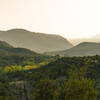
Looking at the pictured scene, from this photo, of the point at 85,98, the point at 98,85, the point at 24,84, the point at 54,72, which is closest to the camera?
the point at 85,98

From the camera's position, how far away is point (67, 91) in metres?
30.6

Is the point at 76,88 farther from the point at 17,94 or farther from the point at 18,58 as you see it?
the point at 18,58

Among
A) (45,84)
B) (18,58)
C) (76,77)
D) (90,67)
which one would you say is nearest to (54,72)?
(90,67)

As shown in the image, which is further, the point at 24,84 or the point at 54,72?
the point at 54,72

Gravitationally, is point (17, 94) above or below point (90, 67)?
below

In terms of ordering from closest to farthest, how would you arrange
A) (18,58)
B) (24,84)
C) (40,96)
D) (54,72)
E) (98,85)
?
1. (40,96)
2. (98,85)
3. (24,84)
4. (54,72)
5. (18,58)

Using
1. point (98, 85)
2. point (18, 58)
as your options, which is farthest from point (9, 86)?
point (18, 58)

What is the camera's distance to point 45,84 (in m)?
36.3

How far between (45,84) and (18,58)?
15557cm

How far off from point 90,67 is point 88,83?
50.0 metres

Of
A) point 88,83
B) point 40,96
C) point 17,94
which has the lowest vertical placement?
point 17,94

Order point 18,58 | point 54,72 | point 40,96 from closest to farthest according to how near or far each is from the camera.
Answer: point 40,96 → point 54,72 → point 18,58

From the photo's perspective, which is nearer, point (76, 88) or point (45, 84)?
point (76, 88)

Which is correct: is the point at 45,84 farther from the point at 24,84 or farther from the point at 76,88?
the point at 24,84
